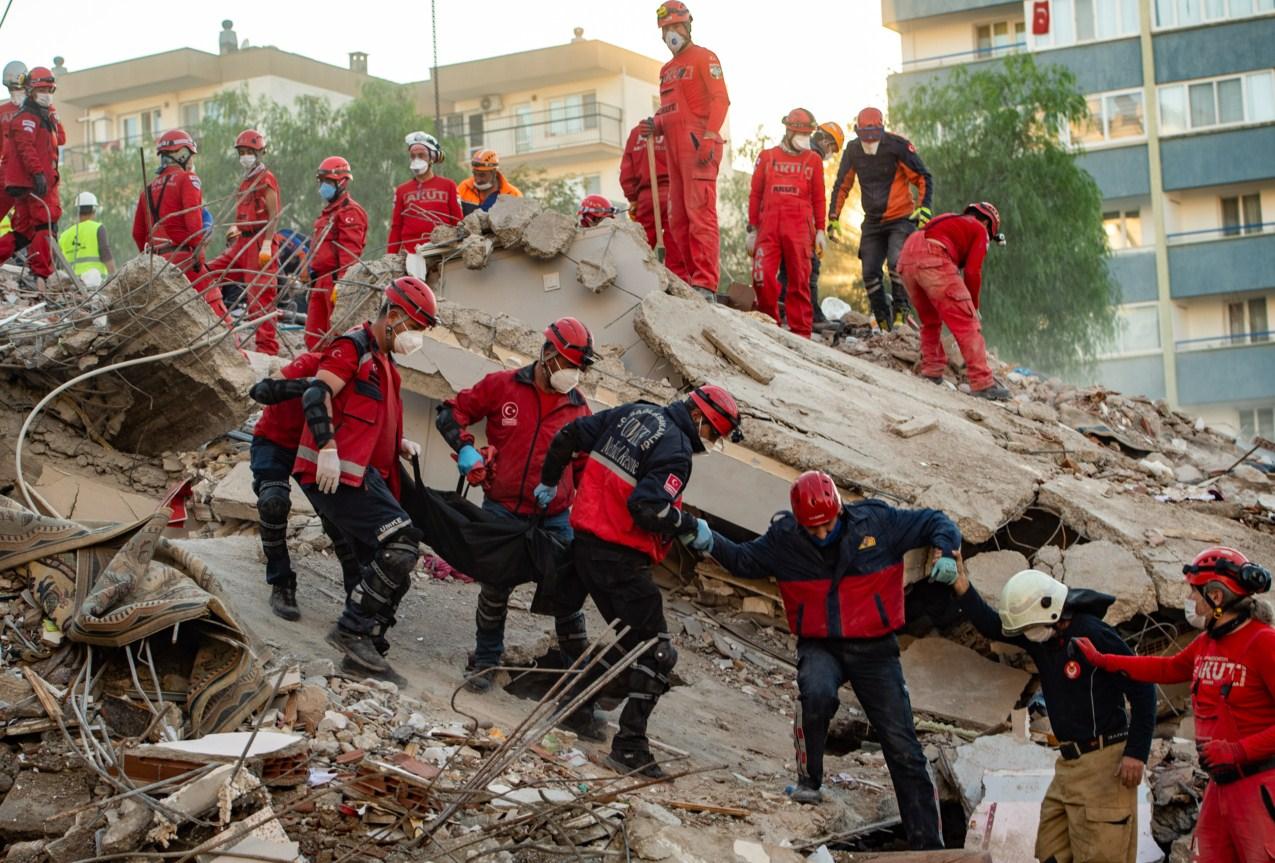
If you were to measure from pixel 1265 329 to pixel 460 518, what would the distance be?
28.9 meters

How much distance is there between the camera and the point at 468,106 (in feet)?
156

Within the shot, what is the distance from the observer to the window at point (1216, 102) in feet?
108

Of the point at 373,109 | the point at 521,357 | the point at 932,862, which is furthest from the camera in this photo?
the point at 373,109

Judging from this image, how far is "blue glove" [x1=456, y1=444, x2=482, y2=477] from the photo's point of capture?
292 inches

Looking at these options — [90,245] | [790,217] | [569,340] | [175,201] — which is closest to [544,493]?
[569,340]

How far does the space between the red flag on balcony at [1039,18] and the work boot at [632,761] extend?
3044cm

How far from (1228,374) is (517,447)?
28.1 m

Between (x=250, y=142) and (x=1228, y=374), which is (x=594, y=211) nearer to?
(x=250, y=142)

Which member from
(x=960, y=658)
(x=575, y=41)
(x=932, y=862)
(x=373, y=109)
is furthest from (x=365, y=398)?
(x=575, y=41)

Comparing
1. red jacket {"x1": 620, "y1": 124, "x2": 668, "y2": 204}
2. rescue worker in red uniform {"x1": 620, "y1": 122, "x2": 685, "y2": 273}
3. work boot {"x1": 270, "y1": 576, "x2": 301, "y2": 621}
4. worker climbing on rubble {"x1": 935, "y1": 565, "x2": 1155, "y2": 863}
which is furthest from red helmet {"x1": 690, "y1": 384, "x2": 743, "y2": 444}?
red jacket {"x1": 620, "y1": 124, "x2": 668, "y2": 204}

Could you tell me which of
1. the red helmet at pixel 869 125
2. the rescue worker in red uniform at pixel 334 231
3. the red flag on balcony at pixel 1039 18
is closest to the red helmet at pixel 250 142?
the rescue worker in red uniform at pixel 334 231

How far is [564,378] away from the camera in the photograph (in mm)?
7453

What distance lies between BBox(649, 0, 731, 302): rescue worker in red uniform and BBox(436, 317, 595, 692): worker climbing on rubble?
4573mm

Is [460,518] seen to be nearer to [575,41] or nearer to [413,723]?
[413,723]
